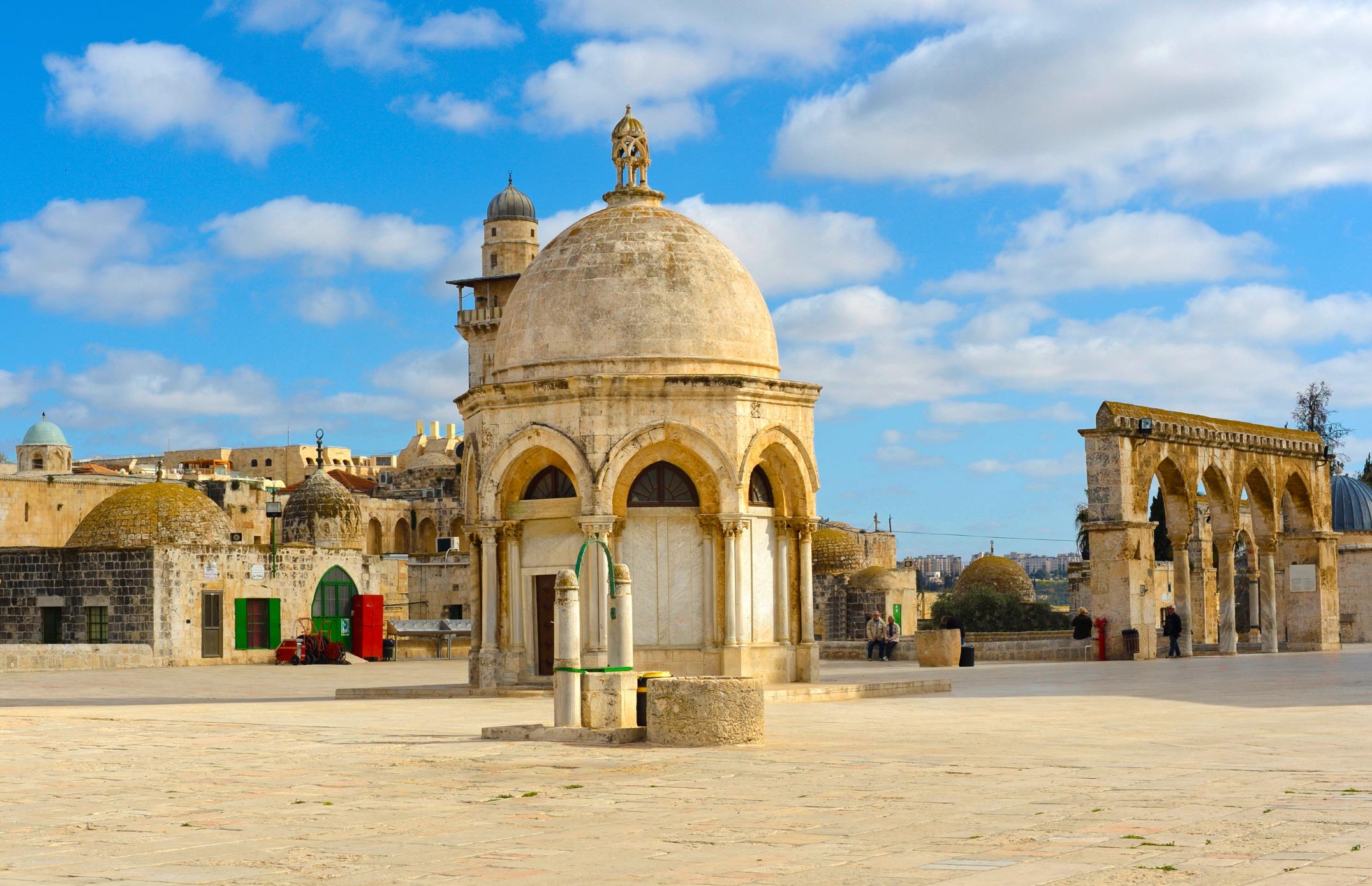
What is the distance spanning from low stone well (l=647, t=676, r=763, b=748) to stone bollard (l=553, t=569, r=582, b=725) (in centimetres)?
109

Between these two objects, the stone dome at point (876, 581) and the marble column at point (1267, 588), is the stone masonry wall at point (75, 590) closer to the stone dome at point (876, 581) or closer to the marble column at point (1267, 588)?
the stone dome at point (876, 581)

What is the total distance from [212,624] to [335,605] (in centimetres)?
412

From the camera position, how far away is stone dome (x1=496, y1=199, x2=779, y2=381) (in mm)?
22281

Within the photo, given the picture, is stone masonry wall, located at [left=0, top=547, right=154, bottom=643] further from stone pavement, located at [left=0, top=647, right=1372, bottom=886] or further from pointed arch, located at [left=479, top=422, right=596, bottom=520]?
stone pavement, located at [left=0, top=647, right=1372, bottom=886]

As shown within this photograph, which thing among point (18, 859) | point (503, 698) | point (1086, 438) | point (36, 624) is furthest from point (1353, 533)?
point (18, 859)

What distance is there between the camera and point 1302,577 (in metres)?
36.9

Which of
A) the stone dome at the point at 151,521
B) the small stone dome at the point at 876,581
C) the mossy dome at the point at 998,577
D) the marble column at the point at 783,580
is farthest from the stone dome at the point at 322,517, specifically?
the marble column at the point at 783,580

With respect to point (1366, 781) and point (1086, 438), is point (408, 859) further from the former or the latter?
point (1086, 438)

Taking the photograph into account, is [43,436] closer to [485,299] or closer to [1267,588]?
[485,299]

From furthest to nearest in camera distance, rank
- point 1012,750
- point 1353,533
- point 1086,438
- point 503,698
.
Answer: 1. point 1353,533
2. point 1086,438
3. point 503,698
4. point 1012,750

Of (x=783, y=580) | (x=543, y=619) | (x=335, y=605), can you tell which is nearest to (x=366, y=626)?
(x=335, y=605)

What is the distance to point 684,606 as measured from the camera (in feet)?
72.3

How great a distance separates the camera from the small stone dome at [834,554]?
173 feet

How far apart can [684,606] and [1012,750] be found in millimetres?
9673
